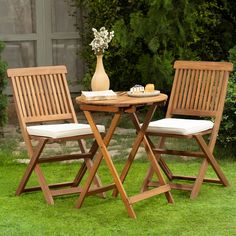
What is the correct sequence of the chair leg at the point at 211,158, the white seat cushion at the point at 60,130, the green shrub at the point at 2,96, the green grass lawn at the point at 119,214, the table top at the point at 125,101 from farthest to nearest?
the green shrub at the point at 2,96 < the chair leg at the point at 211,158 < the white seat cushion at the point at 60,130 < the table top at the point at 125,101 < the green grass lawn at the point at 119,214

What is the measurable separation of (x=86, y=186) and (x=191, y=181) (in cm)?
127

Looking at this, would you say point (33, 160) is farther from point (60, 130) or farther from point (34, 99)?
point (34, 99)

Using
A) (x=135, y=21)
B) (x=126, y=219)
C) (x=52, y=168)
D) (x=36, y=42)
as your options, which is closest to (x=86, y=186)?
(x=126, y=219)

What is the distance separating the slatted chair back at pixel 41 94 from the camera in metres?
6.02

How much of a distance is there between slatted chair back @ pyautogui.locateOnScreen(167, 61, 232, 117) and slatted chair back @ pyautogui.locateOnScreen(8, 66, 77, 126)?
99 cm

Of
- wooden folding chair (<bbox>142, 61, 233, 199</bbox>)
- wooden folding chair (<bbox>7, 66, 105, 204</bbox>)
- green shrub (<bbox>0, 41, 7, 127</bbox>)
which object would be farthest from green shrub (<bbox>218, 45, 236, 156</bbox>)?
green shrub (<bbox>0, 41, 7, 127</bbox>)

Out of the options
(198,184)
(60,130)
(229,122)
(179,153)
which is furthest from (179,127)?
(229,122)

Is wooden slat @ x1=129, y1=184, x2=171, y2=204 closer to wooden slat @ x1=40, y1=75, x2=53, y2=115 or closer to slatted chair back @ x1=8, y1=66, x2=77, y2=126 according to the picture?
slatted chair back @ x1=8, y1=66, x2=77, y2=126

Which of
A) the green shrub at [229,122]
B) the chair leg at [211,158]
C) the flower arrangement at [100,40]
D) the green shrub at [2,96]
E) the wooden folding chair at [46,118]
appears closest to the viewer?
the wooden folding chair at [46,118]

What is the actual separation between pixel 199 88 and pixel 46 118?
140 centimetres

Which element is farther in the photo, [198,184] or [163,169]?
[163,169]

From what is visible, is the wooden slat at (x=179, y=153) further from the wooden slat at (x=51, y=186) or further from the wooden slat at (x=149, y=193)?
the wooden slat at (x=51, y=186)

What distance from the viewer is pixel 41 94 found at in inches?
243

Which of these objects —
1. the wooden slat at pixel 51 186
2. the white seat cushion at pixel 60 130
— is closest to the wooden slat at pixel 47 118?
the white seat cushion at pixel 60 130
